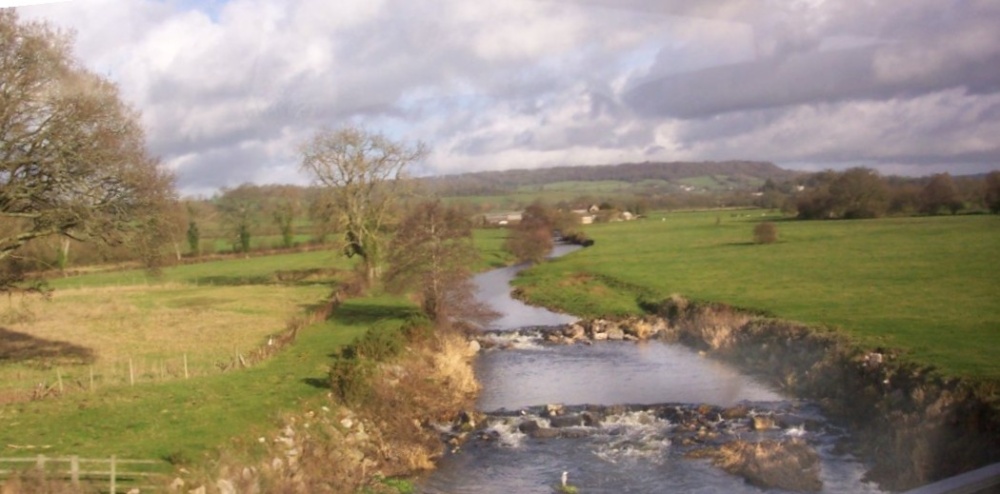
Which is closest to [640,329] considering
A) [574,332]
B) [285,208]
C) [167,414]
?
[574,332]

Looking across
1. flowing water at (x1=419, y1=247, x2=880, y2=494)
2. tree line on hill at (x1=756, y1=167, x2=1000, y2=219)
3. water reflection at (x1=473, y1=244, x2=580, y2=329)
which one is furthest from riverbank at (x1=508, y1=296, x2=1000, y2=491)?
water reflection at (x1=473, y1=244, x2=580, y2=329)

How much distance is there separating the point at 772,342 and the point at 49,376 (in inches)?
551

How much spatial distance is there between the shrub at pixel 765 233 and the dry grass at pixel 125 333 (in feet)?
37.8

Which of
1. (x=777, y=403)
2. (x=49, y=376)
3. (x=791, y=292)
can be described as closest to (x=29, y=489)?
(x=49, y=376)

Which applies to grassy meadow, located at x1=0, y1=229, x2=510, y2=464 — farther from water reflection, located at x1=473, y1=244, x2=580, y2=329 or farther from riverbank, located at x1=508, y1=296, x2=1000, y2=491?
riverbank, located at x1=508, y1=296, x2=1000, y2=491

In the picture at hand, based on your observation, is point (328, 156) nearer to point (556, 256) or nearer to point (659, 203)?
point (659, 203)

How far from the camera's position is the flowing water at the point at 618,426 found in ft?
37.5

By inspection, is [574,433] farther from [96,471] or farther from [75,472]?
[75,472]

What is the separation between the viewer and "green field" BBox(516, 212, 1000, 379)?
15703 millimetres

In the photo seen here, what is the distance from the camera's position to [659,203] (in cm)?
2406

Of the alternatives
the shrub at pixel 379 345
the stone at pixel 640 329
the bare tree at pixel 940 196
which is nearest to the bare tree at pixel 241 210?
the shrub at pixel 379 345

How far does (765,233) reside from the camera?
2072cm

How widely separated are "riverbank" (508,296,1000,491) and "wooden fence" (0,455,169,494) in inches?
319

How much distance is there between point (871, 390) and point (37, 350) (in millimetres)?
15411
